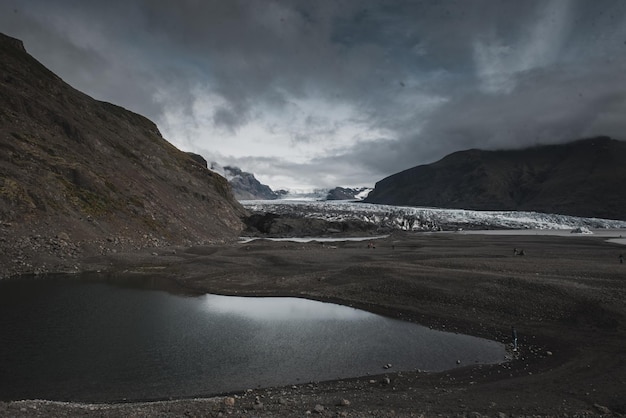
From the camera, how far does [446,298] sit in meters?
28.9

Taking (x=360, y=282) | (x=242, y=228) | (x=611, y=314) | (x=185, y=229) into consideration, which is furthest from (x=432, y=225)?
(x=611, y=314)

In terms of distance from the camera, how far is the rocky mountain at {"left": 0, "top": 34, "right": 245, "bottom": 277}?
42.9m

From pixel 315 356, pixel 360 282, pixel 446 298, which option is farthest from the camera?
pixel 360 282

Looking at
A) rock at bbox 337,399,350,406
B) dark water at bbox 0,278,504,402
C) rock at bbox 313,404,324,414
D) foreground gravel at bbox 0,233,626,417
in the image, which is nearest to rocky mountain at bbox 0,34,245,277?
foreground gravel at bbox 0,233,626,417

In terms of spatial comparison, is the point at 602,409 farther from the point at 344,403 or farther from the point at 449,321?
the point at 449,321

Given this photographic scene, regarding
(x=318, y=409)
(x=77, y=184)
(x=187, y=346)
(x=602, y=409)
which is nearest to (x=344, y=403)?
(x=318, y=409)

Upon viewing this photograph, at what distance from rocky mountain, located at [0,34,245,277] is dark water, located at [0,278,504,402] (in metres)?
15.1

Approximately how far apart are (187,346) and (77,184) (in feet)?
153

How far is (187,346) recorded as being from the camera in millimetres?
19812

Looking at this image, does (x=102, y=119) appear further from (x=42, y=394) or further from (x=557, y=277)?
(x=557, y=277)

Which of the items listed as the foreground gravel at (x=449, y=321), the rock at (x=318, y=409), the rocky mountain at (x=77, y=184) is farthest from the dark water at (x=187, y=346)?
the rocky mountain at (x=77, y=184)

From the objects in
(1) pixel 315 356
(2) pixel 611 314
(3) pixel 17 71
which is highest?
(3) pixel 17 71

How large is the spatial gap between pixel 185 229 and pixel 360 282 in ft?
135

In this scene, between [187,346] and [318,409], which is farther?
[187,346]
